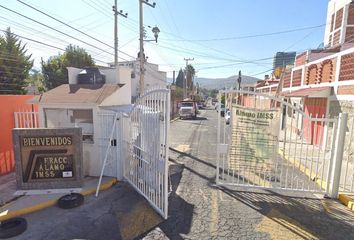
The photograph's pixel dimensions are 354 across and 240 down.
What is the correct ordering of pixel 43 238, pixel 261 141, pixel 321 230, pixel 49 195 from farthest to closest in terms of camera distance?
pixel 261 141
pixel 49 195
pixel 321 230
pixel 43 238

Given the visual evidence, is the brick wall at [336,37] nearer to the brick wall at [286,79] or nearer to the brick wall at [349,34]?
the brick wall at [349,34]

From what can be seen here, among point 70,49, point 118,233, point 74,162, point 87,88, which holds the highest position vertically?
point 70,49

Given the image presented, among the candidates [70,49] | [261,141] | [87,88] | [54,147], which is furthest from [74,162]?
[70,49]

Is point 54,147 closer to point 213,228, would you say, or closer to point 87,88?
point 87,88

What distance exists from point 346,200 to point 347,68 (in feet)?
17.9

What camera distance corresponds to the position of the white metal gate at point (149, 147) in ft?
15.6

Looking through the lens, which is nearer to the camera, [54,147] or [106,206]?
[106,206]

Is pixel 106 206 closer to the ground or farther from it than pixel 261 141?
closer to the ground

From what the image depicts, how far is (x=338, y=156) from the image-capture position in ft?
19.1

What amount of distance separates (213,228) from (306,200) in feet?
9.18

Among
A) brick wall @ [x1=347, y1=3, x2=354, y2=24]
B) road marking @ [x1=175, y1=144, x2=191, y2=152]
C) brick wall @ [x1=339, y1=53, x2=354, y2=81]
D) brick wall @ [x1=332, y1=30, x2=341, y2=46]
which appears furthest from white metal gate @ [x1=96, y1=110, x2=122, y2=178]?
brick wall @ [x1=332, y1=30, x2=341, y2=46]

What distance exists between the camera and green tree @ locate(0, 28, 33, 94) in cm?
2088

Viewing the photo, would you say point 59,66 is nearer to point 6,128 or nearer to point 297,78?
point 6,128

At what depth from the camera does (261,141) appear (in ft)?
20.7
